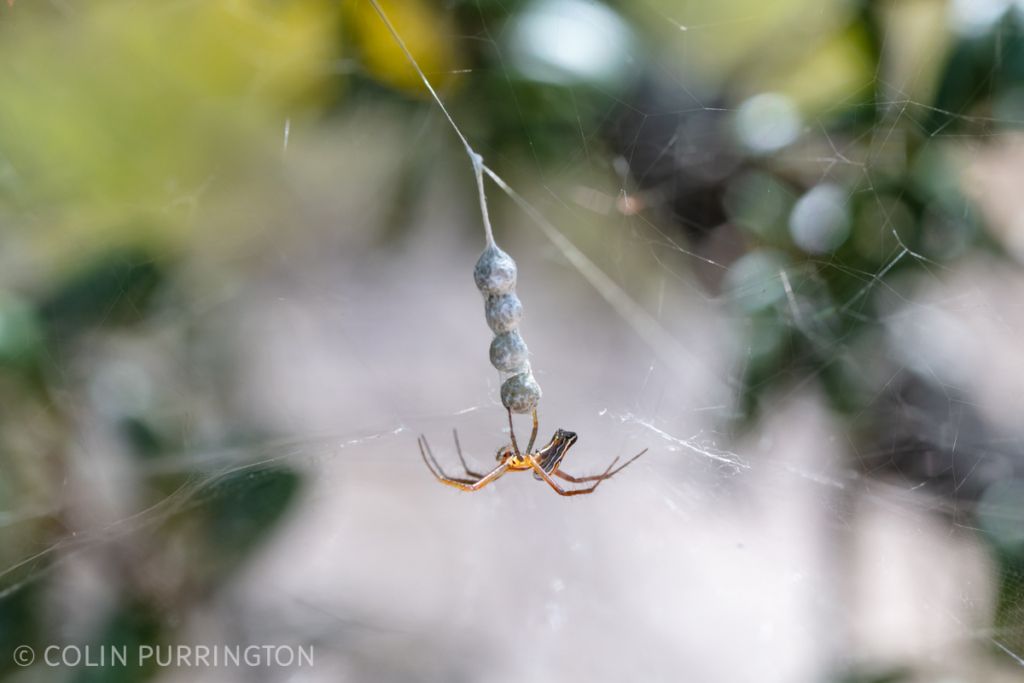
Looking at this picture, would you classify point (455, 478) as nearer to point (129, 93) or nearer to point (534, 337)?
point (534, 337)

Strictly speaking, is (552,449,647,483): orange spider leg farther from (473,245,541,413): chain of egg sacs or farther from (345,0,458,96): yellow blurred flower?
(345,0,458,96): yellow blurred flower

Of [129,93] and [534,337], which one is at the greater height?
[129,93]

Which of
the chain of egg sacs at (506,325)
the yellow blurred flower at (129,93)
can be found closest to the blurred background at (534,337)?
the yellow blurred flower at (129,93)

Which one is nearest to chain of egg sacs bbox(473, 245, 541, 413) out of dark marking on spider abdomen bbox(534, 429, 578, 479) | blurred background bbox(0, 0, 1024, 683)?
dark marking on spider abdomen bbox(534, 429, 578, 479)

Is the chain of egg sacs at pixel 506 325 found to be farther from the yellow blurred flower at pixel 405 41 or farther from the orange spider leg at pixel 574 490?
the yellow blurred flower at pixel 405 41

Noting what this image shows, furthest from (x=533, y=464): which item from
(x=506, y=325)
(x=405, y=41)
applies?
(x=405, y=41)

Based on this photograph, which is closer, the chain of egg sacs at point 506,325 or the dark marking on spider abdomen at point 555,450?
the chain of egg sacs at point 506,325

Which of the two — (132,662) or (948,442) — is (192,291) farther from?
(948,442)
